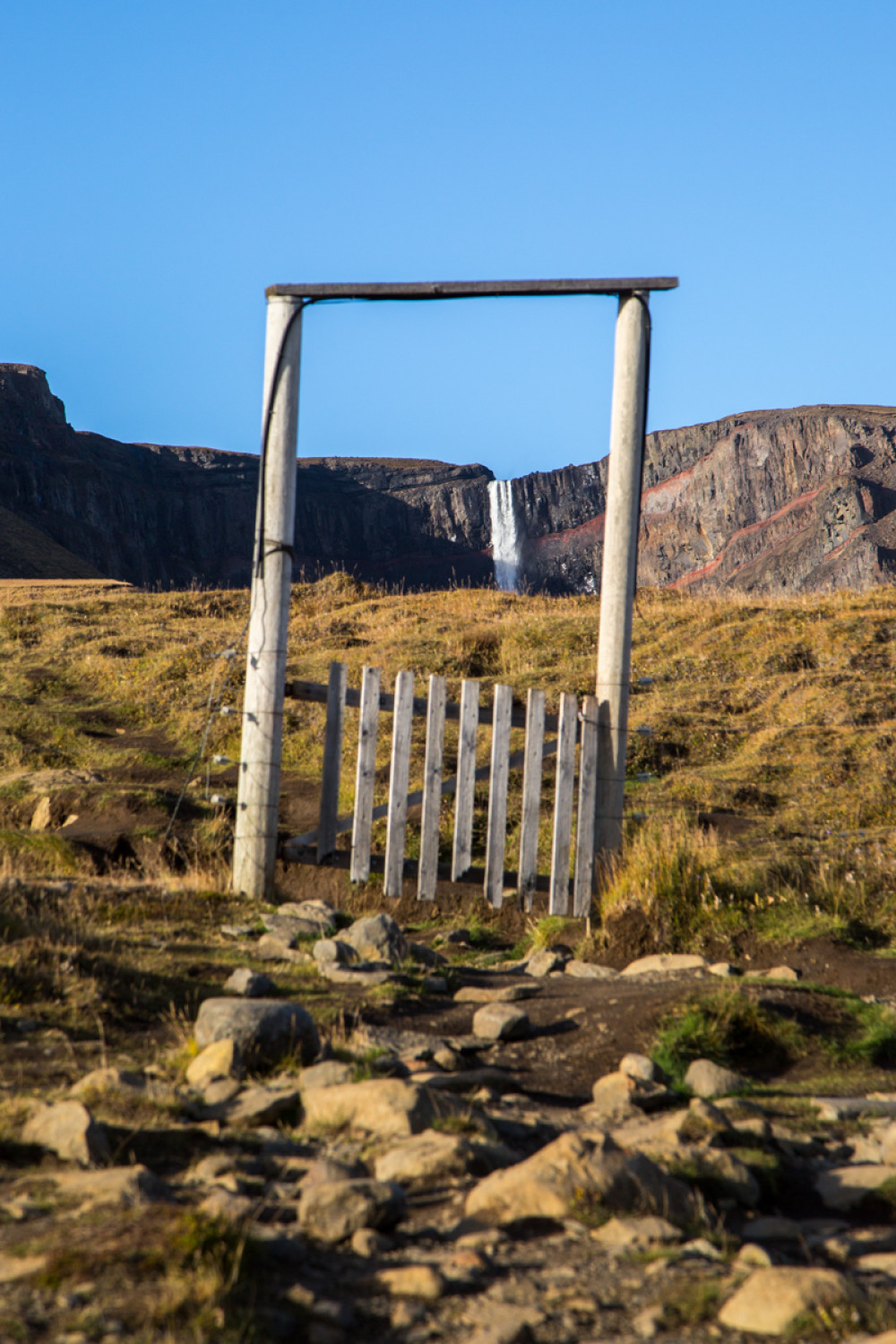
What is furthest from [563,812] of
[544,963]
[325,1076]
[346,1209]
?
[346,1209]

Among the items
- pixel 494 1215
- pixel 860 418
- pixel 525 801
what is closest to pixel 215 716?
pixel 525 801

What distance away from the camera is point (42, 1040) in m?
4.59

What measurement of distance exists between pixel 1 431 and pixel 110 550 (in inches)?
554

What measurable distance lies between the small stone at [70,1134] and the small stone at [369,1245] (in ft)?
2.84

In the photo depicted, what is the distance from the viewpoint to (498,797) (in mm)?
8297

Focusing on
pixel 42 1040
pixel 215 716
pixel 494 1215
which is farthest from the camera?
pixel 215 716

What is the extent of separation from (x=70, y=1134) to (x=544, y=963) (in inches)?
171

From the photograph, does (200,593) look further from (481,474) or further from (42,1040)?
(481,474)

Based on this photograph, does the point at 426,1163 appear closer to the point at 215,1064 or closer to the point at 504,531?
the point at 215,1064

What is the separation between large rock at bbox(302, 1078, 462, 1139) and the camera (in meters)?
3.66

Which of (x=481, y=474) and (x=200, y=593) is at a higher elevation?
(x=481, y=474)

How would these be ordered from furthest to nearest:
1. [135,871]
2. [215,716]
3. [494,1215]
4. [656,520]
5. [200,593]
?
[656,520] < [200,593] < [215,716] < [135,871] < [494,1215]

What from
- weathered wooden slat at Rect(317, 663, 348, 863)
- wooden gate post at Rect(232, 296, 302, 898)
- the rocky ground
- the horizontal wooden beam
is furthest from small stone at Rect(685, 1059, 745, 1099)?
the horizontal wooden beam

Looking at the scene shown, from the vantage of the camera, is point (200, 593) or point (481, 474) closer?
point (200, 593)
